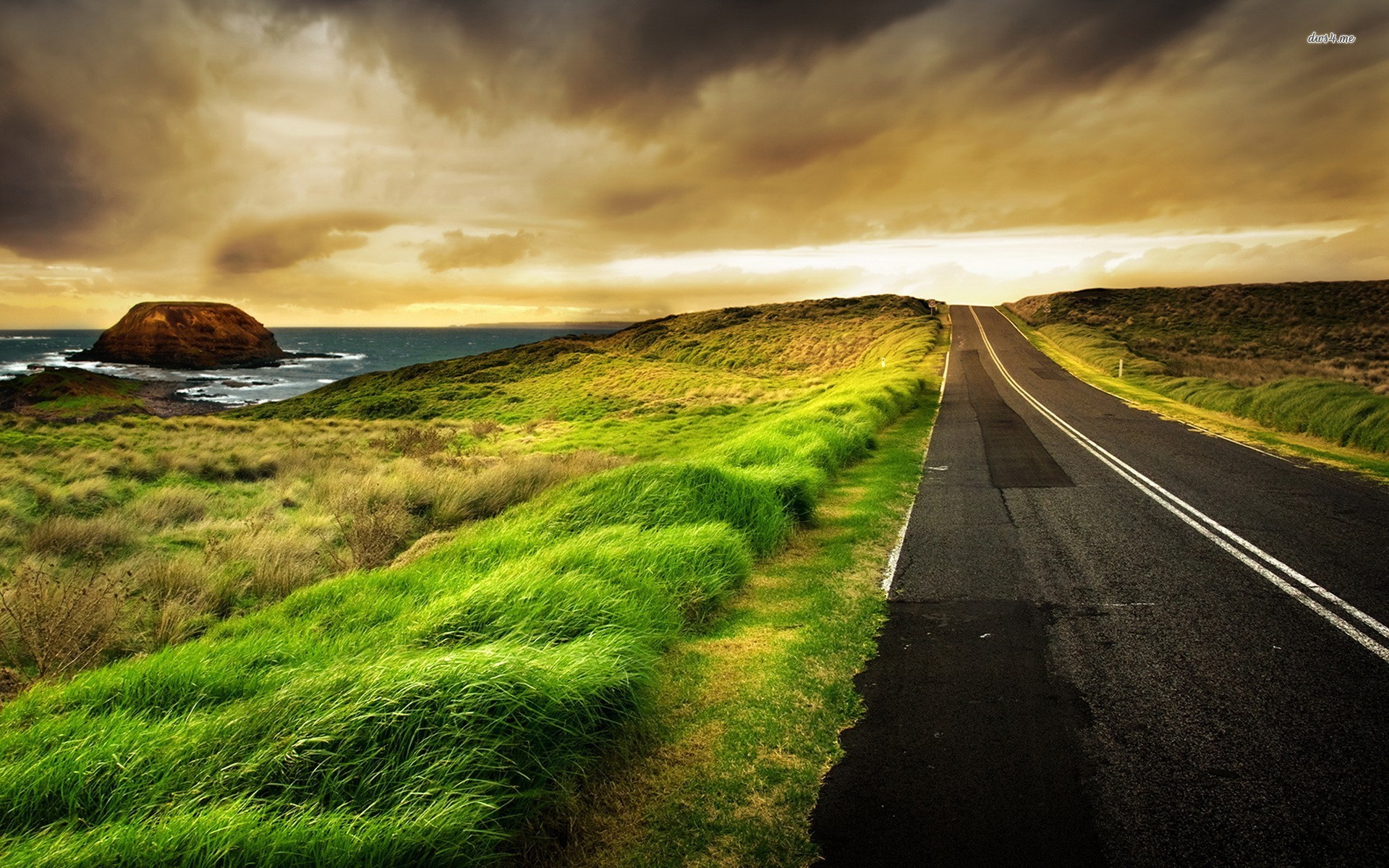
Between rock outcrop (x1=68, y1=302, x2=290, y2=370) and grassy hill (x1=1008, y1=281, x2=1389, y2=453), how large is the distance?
127 m

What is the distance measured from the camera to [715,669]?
462 cm

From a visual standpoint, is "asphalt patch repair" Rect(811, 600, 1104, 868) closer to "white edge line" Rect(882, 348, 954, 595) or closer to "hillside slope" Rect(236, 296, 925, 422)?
"white edge line" Rect(882, 348, 954, 595)

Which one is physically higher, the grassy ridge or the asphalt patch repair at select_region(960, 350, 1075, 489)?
the grassy ridge

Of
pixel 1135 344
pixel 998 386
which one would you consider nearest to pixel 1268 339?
pixel 1135 344

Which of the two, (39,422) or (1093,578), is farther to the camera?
(39,422)

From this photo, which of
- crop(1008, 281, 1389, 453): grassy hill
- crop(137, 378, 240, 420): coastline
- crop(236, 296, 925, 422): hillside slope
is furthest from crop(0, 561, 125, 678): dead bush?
crop(137, 378, 240, 420): coastline

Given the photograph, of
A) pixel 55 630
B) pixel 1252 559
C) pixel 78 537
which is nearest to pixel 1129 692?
pixel 1252 559

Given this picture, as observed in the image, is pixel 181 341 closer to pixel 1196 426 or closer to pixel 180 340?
pixel 180 340

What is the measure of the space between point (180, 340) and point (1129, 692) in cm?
13649

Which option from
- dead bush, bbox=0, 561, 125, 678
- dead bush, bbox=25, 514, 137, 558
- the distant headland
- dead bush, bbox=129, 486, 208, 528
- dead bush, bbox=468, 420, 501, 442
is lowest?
dead bush, bbox=468, 420, 501, 442

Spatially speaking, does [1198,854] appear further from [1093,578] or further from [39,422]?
[39,422]

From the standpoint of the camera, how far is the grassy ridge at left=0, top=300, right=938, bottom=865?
8.12ft

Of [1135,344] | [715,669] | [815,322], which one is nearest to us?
[715,669]

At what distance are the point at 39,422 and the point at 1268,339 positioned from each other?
8721 centimetres
